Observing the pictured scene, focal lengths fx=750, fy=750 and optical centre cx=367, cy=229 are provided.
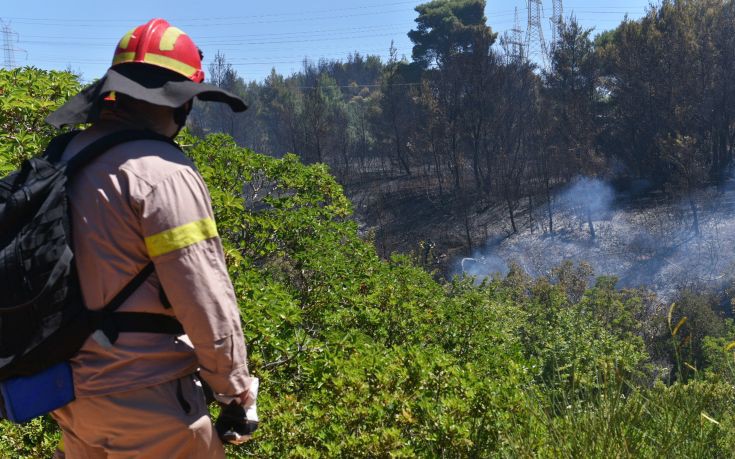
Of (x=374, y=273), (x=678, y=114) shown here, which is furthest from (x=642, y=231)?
(x=374, y=273)

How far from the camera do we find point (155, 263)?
68.4 inches

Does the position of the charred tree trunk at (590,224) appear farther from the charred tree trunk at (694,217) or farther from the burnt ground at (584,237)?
the charred tree trunk at (694,217)

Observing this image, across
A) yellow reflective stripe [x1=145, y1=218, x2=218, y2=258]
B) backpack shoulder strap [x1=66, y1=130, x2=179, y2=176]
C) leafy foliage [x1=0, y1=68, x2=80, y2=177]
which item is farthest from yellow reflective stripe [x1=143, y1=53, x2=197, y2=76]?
leafy foliage [x1=0, y1=68, x2=80, y2=177]

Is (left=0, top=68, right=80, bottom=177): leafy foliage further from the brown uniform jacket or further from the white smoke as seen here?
the white smoke

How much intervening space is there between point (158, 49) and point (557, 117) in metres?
29.2

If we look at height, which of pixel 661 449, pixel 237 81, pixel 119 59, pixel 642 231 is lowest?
pixel 642 231

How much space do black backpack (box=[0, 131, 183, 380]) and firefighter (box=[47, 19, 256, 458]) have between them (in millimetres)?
25

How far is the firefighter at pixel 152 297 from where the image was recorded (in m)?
1.74

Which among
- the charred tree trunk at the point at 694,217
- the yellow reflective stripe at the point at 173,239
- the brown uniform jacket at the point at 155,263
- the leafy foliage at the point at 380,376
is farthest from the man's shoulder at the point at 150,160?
the charred tree trunk at the point at 694,217

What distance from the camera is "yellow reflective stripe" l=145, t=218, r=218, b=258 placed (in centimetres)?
172

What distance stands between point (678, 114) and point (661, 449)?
27.1 metres

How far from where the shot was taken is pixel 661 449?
2734 millimetres

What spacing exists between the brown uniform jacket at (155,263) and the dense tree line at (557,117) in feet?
79.1

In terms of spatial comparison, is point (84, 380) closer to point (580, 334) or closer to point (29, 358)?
point (29, 358)
